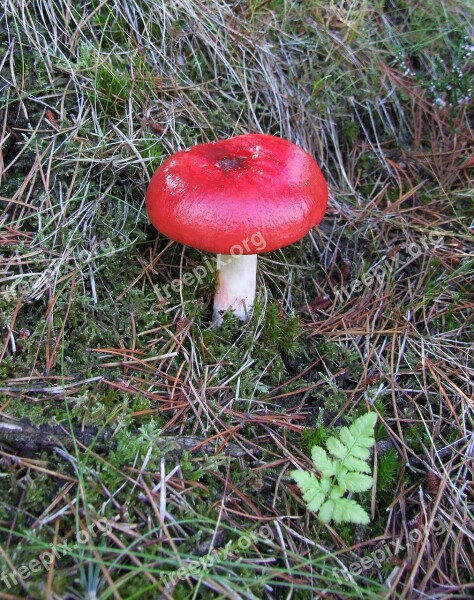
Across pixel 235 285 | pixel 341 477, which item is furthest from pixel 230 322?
pixel 341 477

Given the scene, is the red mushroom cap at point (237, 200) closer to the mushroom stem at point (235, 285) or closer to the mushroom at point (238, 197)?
the mushroom at point (238, 197)

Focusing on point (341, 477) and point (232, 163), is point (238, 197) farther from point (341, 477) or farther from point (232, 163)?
point (341, 477)

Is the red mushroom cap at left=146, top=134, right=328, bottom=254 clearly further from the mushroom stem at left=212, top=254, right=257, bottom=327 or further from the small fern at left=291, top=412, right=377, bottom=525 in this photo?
the small fern at left=291, top=412, right=377, bottom=525

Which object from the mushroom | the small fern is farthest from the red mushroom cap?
the small fern

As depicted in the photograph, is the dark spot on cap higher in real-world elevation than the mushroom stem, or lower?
higher

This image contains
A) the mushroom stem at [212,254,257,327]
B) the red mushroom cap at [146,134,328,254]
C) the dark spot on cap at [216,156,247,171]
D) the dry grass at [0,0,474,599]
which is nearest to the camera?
→ the dry grass at [0,0,474,599]

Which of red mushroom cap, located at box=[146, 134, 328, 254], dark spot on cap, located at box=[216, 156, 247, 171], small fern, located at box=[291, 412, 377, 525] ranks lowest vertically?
small fern, located at box=[291, 412, 377, 525]
